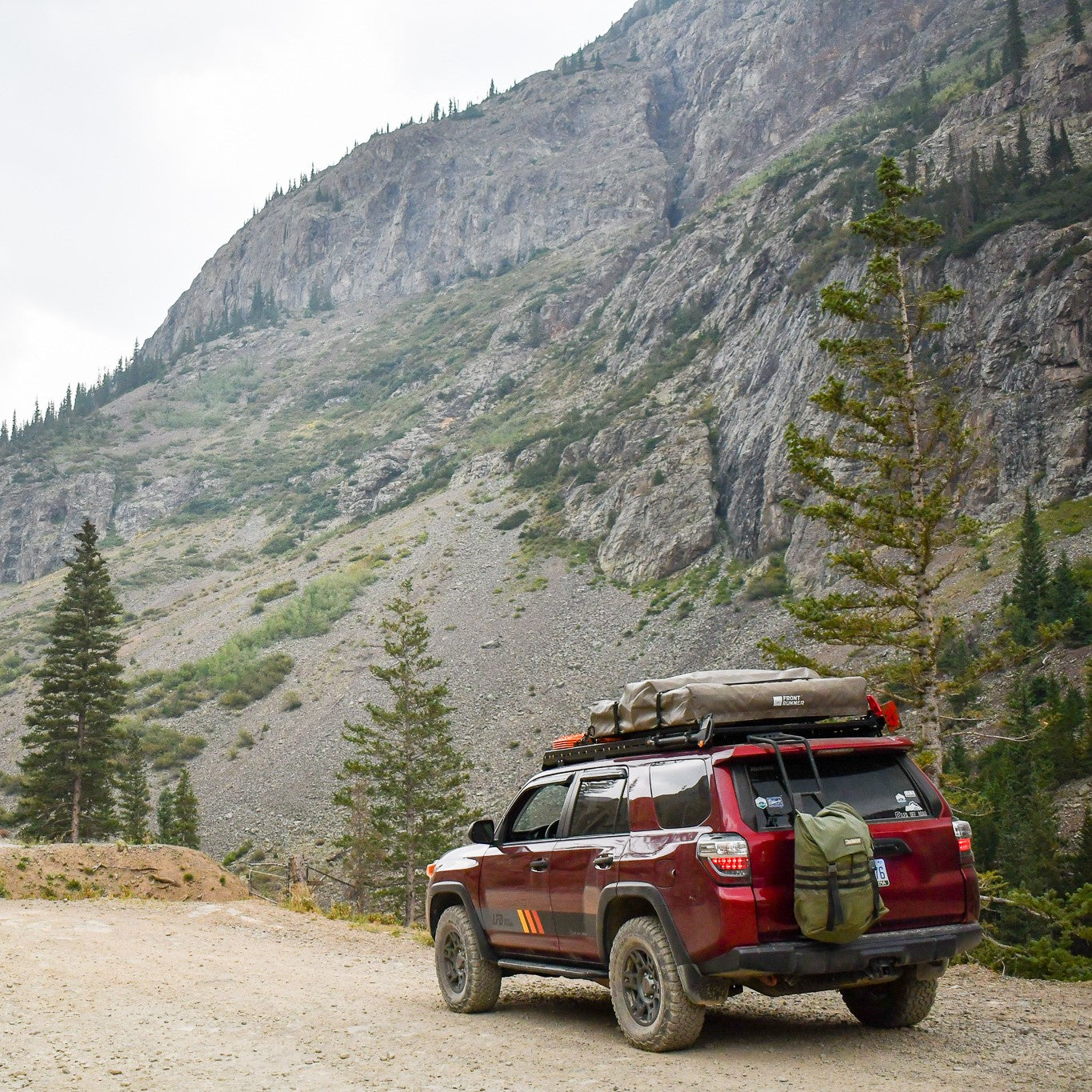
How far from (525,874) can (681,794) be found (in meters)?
2.15

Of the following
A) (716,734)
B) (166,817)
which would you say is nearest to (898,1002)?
(716,734)

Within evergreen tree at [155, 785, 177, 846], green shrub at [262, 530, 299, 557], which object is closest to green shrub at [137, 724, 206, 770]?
evergreen tree at [155, 785, 177, 846]

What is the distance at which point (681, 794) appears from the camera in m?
Result: 6.52

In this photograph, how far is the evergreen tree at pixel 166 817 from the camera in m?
40.7

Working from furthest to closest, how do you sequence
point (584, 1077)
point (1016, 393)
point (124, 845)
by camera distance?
point (1016, 393)
point (124, 845)
point (584, 1077)

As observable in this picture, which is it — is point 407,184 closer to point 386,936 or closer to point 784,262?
point 784,262

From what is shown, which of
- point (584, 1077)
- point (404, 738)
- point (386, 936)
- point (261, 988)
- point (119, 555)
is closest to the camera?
point (584, 1077)

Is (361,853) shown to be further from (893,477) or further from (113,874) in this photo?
(893,477)

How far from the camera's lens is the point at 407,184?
626 feet

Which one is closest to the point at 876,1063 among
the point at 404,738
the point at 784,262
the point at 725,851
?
the point at 725,851

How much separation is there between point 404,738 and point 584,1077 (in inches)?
1229

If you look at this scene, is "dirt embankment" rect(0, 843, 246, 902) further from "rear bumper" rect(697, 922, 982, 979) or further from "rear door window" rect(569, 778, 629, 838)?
"rear bumper" rect(697, 922, 982, 979)

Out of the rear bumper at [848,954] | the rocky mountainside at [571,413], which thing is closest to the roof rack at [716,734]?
Result: the rear bumper at [848,954]

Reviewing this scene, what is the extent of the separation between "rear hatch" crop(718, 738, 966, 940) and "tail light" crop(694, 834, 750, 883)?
0.17 feet
